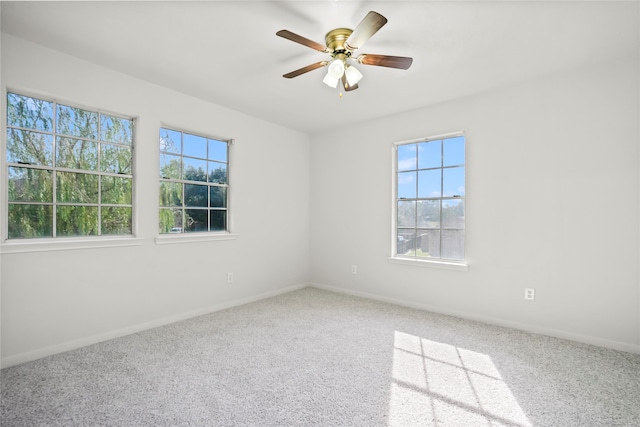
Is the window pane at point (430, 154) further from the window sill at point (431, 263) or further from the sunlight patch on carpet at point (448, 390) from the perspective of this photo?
the sunlight patch on carpet at point (448, 390)

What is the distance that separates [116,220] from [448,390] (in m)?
3.25

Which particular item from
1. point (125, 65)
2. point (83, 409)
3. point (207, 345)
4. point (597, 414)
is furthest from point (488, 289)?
point (125, 65)

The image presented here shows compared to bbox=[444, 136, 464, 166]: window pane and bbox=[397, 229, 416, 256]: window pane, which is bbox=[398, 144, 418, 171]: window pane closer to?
bbox=[444, 136, 464, 166]: window pane

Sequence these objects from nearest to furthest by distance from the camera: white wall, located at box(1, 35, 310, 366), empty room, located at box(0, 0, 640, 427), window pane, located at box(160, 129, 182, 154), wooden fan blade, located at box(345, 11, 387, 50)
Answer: wooden fan blade, located at box(345, 11, 387, 50)
empty room, located at box(0, 0, 640, 427)
white wall, located at box(1, 35, 310, 366)
window pane, located at box(160, 129, 182, 154)

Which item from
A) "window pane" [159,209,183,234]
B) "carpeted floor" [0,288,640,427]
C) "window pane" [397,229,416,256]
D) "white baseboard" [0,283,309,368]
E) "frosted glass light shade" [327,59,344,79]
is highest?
"frosted glass light shade" [327,59,344,79]

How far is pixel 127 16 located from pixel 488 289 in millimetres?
4079

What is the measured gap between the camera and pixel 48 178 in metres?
2.64

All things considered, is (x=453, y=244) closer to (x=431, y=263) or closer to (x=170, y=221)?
(x=431, y=263)

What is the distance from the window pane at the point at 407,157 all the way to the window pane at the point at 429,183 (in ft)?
0.56

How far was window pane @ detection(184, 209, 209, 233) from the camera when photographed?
3621 millimetres

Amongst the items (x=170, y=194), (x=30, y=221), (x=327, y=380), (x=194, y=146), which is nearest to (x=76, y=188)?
(x=30, y=221)

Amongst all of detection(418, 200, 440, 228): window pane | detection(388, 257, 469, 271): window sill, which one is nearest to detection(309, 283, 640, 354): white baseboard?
detection(388, 257, 469, 271): window sill

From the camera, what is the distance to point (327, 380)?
7.22 ft

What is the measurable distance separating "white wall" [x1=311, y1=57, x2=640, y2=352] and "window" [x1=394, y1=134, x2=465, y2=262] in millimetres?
133
